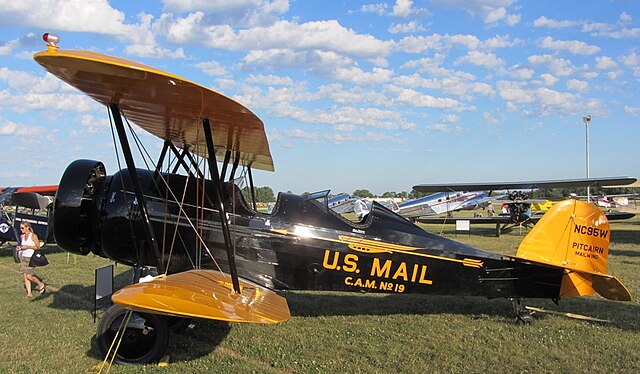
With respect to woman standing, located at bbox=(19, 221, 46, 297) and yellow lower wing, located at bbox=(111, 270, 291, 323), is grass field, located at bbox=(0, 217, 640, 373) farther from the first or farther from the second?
yellow lower wing, located at bbox=(111, 270, 291, 323)

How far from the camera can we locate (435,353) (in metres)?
4.77

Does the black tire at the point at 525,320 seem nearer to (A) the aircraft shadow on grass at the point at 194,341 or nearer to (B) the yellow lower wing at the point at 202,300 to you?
(B) the yellow lower wing at the point at 202,300

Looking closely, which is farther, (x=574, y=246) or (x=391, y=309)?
(x=391, y=309)

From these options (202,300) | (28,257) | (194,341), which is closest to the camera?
(202,300)

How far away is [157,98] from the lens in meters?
4.16

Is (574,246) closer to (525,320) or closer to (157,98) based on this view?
(525,320)

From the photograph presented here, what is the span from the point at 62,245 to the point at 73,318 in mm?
1150

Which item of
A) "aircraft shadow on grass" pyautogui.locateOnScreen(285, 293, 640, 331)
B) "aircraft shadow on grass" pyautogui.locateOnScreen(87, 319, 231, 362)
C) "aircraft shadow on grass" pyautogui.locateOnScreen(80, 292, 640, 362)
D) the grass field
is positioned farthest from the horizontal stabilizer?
"aircraft shadow on grass" pyautogui.locateOnScreen(87, 319, 231, 362)

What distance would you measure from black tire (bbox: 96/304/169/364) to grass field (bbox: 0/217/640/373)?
15 cm

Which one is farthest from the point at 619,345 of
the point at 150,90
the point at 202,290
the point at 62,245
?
the point at 62,245

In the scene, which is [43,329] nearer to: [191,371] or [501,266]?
[191,371]

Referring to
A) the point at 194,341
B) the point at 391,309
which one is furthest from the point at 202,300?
the point at 391,309

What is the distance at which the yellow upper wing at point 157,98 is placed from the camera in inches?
126

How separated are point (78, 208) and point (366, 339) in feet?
11.7
